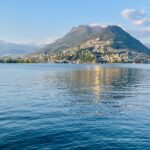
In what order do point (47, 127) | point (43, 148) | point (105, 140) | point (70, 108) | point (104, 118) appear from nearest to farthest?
point (43, 148), point (105, 140), point (47, 127), point (104, 118), point (70, 108)

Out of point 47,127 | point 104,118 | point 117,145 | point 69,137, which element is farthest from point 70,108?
point 117,145

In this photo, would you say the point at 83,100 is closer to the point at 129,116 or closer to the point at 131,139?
the point at 129,116

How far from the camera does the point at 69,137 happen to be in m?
38.6

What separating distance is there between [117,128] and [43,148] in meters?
13.4

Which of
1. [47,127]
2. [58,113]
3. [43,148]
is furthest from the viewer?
[58,113]

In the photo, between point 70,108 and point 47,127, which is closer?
point 47,127

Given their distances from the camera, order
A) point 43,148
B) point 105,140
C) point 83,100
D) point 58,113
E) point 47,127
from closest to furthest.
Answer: point 43,148
point 105,140
point 47,127
point 58,113
point 83,100

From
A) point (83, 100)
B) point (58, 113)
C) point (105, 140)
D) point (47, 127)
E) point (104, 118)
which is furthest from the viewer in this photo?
point (83, 100)

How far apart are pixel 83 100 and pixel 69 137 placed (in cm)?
3289

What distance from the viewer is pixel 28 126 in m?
43.7

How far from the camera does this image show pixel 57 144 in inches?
1409

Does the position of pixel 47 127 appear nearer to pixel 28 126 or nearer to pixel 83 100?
pixel 28 126

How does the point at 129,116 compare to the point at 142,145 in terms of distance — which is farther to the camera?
the point at 129,116

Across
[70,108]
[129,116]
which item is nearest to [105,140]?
[129,116]
